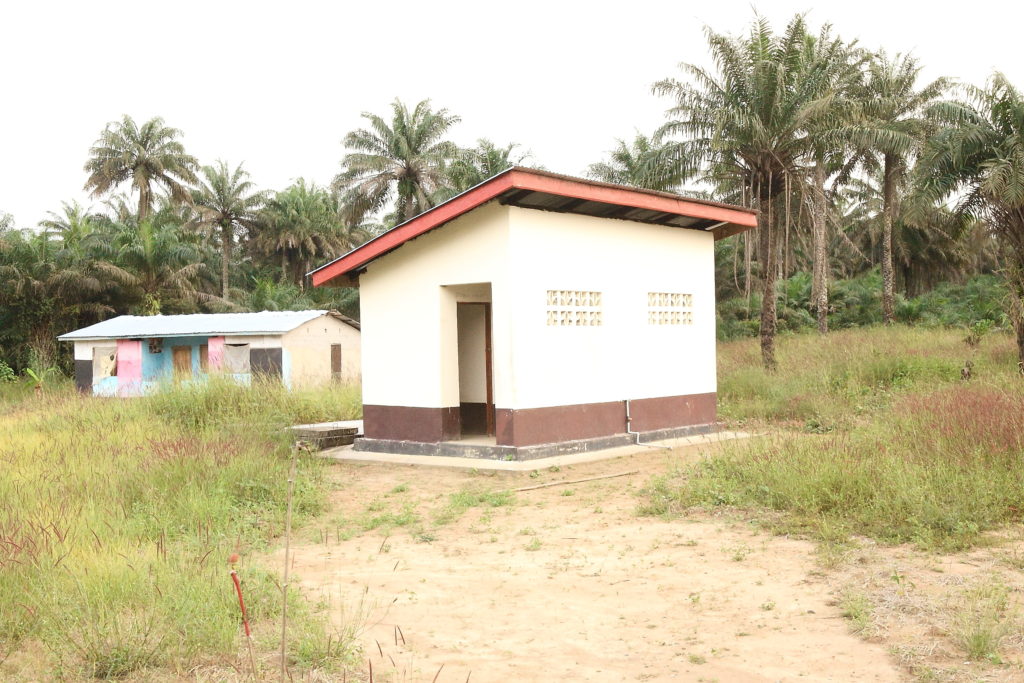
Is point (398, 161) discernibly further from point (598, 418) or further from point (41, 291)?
point (598, 418)

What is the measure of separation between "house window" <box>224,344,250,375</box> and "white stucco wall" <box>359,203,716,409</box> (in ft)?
40.7

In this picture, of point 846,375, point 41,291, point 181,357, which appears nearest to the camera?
point 846,375

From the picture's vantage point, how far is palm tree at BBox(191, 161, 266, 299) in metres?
49.6

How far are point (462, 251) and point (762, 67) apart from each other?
12275 mm

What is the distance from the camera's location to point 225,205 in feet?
165

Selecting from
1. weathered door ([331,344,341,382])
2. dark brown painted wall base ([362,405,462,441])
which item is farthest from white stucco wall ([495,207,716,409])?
weathered door ([331,344,341,382])

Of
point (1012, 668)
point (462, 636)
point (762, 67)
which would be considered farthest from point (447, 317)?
point (762, 67)

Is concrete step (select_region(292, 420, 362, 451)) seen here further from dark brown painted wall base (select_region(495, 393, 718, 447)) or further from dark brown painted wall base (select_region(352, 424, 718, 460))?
dark brown painted wall base (select_region(495, 393, 718, 447))

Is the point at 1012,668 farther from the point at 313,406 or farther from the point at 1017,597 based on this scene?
the point at 313,406

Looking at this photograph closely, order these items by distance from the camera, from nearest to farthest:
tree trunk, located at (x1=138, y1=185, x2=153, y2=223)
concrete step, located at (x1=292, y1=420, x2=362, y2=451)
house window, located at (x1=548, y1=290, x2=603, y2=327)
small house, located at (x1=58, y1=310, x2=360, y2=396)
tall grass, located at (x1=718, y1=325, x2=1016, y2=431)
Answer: house window, located at (x1=548, y1=290, x2=603, y2=327), concrete step, located at (x1=292, y1=420, x2=362, y2=451), tall grass, located at (x1=718, y1=325, x2=1016, y2=431), small house, located at (x1=58, y1=310, x2=360, y2=396), tree trunk, located at (x1=138, y1=185, x2=153, y2=223)

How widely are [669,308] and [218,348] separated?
1545 centimetres

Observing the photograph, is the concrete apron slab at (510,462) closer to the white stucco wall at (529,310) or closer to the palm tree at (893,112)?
the white stucco wall at (529,310)

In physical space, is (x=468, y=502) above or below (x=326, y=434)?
below

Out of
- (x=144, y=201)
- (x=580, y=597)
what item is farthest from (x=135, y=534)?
(x=144, y=201)
